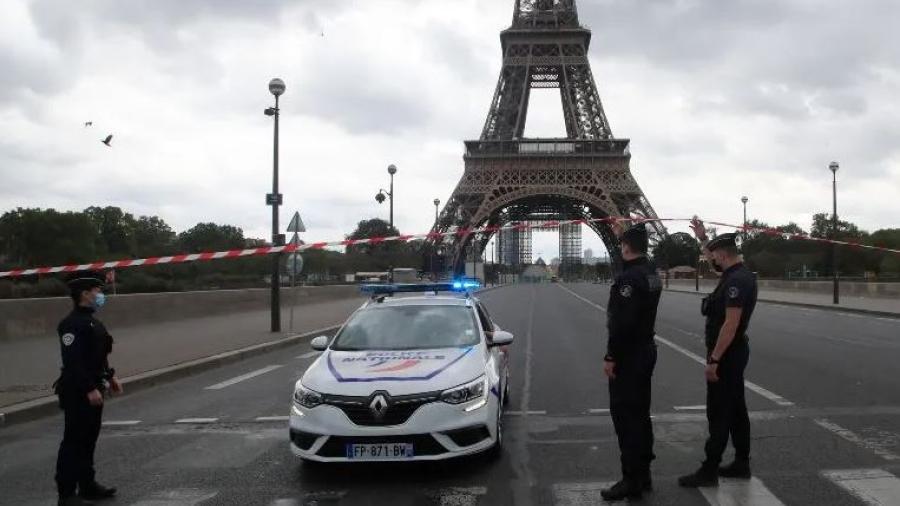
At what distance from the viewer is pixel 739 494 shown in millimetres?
5477

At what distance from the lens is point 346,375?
616cm

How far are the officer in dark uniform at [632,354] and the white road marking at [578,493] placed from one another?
4.6 inches

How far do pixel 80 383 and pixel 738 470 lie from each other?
15.2 feet

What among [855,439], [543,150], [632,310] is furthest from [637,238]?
[543,150]

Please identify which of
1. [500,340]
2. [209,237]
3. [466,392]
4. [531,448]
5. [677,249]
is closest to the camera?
[466,392]

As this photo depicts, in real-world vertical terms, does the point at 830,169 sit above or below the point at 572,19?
below

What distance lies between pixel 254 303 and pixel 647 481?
2301 cm

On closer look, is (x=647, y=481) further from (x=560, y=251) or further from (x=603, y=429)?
(x=560, y=251)

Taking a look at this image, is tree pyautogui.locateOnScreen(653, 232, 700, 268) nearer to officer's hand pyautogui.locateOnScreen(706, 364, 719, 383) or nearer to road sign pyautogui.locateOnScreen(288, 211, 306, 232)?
road sign pyautogui.locateOnScreen(288, 211, 306, 232)

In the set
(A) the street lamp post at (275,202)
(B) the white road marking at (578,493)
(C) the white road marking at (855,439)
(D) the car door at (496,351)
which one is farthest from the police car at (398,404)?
(A) the street lamp post at (275,202)

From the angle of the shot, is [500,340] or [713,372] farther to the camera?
[500,340]

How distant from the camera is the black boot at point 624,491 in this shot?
5.36m

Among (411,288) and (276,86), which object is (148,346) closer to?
(276,86)

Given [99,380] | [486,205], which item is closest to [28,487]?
[99,380]
